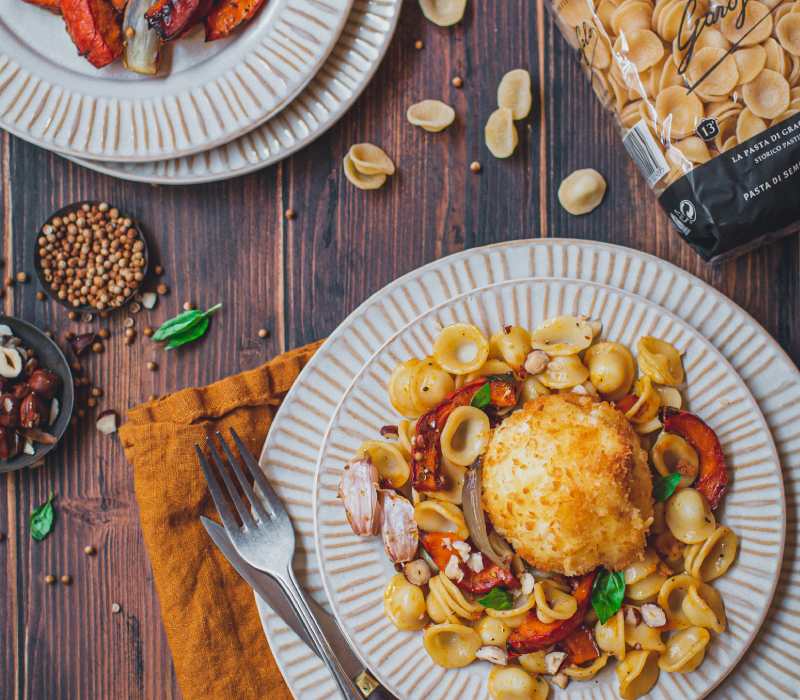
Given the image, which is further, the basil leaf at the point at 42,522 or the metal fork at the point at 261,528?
the basil leaf at the point at 42,522

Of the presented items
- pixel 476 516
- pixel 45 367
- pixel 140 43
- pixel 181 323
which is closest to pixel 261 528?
pixel 476 516

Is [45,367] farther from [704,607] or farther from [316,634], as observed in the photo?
[704,607]

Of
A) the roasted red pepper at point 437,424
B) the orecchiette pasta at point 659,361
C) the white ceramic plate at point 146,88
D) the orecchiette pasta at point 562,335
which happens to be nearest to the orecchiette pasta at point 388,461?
the roasted red pepper at point 437,424

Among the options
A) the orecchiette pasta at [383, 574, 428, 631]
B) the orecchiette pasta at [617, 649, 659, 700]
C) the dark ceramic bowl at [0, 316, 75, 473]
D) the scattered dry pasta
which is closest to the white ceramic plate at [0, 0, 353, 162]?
the scattered dry pasta

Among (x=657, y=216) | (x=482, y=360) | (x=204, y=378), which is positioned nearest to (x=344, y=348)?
(x=482, y=360)

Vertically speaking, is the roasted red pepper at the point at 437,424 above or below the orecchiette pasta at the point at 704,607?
above

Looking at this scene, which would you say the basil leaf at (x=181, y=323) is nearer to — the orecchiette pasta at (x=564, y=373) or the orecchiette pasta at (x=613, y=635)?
the orecchiette pasta at (x=564, y=373)
